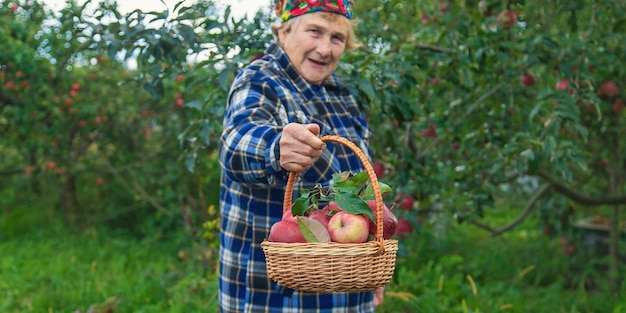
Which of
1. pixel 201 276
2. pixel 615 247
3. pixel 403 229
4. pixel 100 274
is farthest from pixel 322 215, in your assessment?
pixel 615 247

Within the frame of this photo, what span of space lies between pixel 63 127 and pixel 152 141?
2.43 ft

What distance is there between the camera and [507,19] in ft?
10.4

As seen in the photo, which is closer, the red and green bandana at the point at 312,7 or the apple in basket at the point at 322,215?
the apple in basket at the point at 322,215

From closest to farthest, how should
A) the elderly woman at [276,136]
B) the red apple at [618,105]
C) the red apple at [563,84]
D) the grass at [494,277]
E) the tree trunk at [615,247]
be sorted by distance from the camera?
the elderly woman at [276,136] < the red apple at [563,84] < the grass at [494,277] < the red apple at [618,105] < the tree trunk at [615,247]

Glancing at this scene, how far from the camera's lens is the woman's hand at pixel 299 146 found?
1.44 m

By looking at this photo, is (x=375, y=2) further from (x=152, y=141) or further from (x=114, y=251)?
(x=114, y=251)

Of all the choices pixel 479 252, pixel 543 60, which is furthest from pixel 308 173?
pixel 479 252

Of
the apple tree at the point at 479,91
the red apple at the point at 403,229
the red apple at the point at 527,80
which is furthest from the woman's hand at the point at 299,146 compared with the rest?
the red apple at the point at 527,80

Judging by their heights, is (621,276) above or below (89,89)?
below

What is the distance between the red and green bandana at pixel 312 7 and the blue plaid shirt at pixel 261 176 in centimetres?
11

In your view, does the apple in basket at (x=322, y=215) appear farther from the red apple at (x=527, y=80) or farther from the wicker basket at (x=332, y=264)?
the red apple at (x=527, y=80)

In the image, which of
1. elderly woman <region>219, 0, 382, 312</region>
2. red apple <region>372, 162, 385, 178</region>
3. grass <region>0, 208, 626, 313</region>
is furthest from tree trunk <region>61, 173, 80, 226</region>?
elderly woman <region>219, 0, 382, 312</region>

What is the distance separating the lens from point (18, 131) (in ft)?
19.1

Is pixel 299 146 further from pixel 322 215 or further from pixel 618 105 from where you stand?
pixel 618 105
